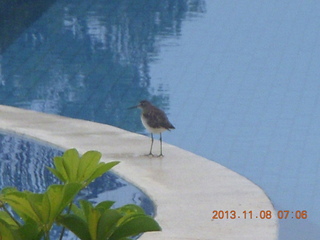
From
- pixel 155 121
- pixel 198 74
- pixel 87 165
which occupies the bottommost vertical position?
pixel 198 74

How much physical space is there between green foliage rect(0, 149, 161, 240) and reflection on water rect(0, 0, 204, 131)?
644 centimetres

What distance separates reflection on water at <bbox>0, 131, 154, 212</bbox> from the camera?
22.1 ft

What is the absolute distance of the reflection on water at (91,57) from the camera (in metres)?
9.87

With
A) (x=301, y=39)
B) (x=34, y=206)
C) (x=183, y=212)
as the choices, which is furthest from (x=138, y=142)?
(x=34, y=206)

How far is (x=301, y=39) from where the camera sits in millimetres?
11852

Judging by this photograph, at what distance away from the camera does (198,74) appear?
10.8 m

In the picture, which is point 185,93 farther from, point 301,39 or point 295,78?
point 301,39

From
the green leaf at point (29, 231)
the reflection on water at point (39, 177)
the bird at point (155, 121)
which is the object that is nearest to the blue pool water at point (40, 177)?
the reflection on water at point (39, 177)

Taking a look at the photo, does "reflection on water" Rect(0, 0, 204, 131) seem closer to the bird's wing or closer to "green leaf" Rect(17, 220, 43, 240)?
the bird's wing

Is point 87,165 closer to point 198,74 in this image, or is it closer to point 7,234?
point 7,234

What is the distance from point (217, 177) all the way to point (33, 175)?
5.33ft

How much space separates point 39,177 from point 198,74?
4140mm

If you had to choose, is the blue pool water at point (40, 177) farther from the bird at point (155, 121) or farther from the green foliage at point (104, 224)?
the green foliage at point (104, 224)

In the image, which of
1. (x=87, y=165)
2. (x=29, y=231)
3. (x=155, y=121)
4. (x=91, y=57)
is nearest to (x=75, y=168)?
(x=87, y=165)
